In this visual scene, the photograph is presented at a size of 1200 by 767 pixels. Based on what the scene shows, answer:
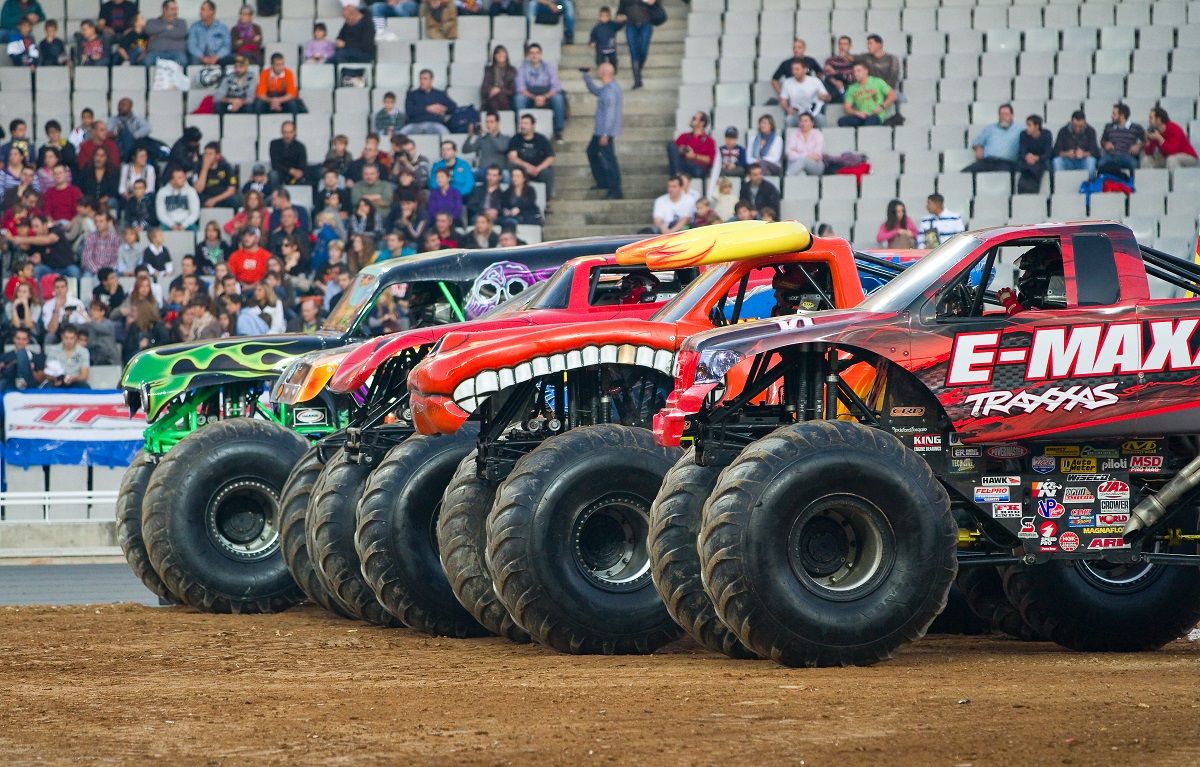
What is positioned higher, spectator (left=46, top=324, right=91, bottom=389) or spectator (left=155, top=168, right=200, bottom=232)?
spectator (left=155, top=168, right=200, bottom=232)

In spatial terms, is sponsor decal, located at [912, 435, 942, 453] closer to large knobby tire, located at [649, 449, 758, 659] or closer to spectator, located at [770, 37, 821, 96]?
large knobby tire, located at [649, 449, 758, 659]

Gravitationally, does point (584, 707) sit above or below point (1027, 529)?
below

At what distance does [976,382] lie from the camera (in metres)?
10.4

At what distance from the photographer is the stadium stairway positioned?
2628 cm

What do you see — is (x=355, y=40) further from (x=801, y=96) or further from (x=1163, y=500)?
(x=1163, y=500)

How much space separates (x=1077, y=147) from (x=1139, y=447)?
14119mm

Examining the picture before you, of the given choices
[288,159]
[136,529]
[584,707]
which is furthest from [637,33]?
[584,707]

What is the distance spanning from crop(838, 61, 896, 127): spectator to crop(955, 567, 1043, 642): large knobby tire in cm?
1376

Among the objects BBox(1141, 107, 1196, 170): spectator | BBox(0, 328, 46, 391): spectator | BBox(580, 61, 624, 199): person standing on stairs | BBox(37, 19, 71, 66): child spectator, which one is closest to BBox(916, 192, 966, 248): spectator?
BBox(1141, 107, 1196, 170): spectator

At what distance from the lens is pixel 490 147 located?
2548 centimetres

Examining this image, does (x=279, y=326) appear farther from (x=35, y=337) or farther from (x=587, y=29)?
(x=587, y=29)

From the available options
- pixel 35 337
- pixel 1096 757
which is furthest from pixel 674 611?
pixel 35 337

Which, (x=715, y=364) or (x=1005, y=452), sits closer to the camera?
(x=715, y=364)

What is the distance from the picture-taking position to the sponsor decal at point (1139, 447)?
10.8m
